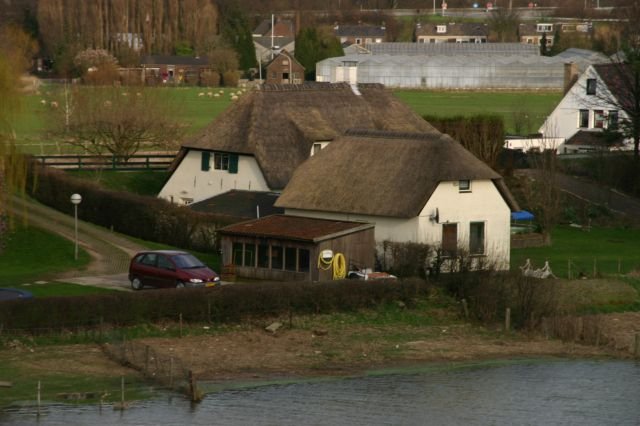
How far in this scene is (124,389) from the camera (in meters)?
33.3

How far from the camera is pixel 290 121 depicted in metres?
59.1

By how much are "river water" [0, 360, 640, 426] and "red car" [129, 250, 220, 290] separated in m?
7.42

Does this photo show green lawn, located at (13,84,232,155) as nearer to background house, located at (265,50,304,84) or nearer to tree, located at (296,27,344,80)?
background house, located at (265,50,304,84)

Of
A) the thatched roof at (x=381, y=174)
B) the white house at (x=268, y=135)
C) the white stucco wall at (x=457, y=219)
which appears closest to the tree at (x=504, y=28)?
the white house at (x=268, y=135)

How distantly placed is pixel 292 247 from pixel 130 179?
21.7 metres

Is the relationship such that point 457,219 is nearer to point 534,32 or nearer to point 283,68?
point 283,68

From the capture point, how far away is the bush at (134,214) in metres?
50.2

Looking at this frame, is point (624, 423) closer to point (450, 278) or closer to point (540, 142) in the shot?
point (450, 278)

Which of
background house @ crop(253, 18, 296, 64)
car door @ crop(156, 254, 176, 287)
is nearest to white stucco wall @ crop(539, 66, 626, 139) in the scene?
car door @ crop(156, 254, 176, 287)

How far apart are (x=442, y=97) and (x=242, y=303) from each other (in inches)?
3583

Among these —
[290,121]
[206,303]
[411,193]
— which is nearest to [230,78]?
[290,121]

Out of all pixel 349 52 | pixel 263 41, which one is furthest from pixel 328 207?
pixel 263 41

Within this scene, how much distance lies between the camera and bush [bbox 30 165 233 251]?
50.2m

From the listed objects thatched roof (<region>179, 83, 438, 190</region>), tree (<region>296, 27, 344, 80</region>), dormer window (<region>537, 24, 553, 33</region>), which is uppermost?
dormer window (<region>537, 24, 553, 33</region>)
